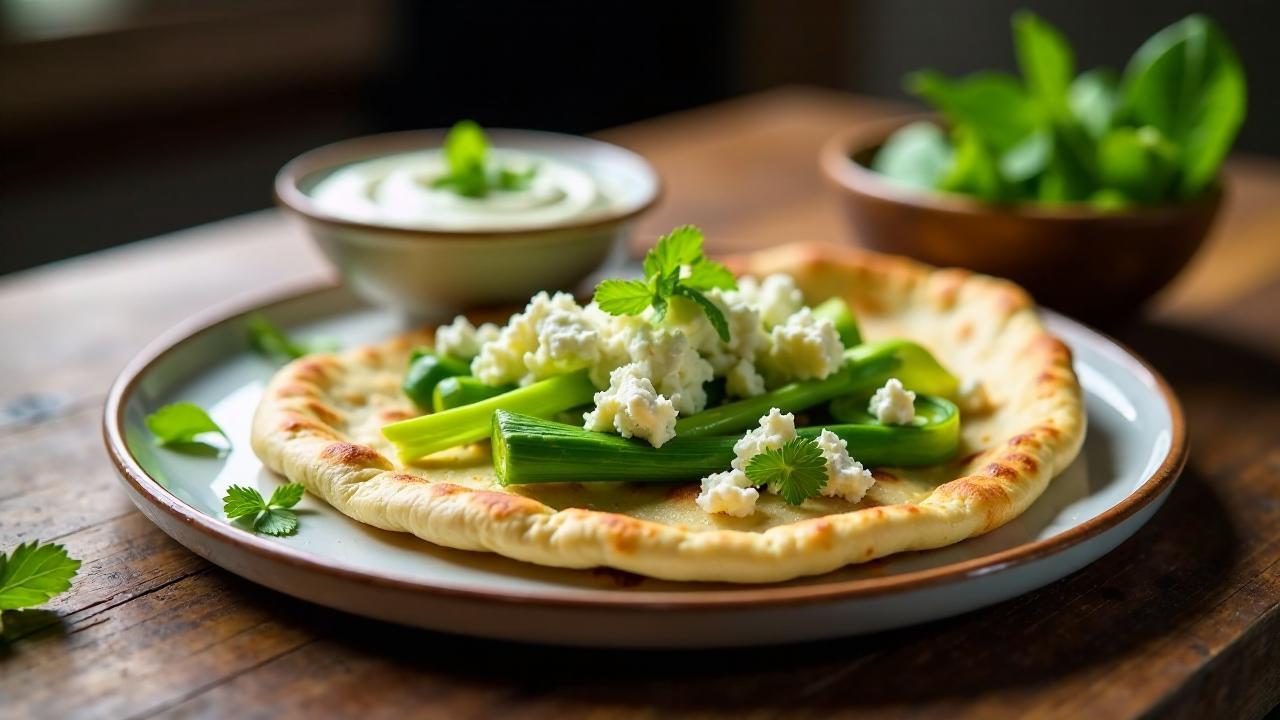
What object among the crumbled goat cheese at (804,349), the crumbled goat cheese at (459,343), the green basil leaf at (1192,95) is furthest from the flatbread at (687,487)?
the green basil leaf at (1192,95)

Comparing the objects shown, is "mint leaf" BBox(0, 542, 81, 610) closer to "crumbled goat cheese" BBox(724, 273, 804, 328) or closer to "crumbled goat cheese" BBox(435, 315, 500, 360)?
"crumbled goat cheese" BBox(435, 315, 500, 360)

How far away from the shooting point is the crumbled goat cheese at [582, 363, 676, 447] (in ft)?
6.75

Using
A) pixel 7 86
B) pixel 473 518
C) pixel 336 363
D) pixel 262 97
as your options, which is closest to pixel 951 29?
pixel 262 97

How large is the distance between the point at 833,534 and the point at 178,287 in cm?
247

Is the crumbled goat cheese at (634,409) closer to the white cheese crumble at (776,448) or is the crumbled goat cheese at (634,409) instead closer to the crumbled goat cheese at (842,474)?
the white cheese crumble at (776,448)

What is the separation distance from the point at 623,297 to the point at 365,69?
6425 mm

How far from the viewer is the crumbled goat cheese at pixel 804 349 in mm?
2295

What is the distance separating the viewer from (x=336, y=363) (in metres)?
2.58

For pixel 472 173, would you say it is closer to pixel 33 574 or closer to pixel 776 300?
pixel 776 300

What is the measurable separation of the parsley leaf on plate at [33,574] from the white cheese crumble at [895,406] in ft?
4.53

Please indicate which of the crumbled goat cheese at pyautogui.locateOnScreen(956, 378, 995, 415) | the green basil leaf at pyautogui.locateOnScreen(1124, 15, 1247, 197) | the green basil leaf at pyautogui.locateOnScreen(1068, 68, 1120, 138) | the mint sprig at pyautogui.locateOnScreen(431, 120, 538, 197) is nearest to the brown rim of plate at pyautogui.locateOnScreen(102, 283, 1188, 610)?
the crumbled goat cheese at pyautogui.locateOnScreen(956, 378, 995, 415)

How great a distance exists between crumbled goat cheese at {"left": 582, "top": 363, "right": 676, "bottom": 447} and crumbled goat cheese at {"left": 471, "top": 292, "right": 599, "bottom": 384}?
11 cm

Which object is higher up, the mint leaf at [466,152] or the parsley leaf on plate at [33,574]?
the mint leaf at [466,152]

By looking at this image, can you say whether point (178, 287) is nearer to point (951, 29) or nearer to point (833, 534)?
point (833, 534)
